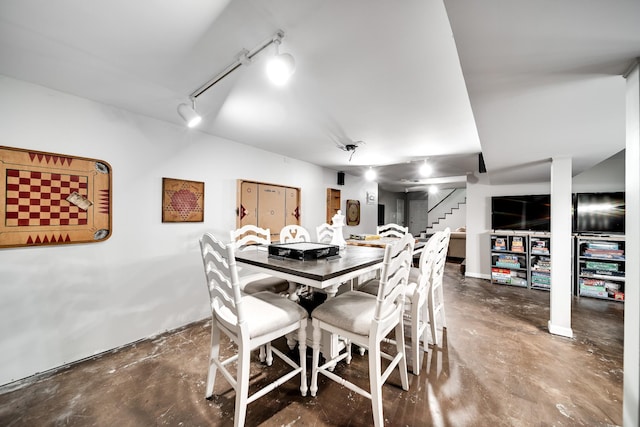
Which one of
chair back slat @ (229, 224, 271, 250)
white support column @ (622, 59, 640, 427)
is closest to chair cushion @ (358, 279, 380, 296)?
chair back slat @ (229, 224, 271, 250)

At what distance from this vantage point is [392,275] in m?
1.41

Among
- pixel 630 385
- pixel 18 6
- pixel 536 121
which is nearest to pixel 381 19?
pixel 536 121

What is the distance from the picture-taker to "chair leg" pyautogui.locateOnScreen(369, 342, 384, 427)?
4.08ft

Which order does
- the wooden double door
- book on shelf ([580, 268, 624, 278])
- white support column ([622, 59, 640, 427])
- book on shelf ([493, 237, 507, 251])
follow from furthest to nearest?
book on shelf ([493, 237, 507, 251]), book on shelf ([580, 268, 624, 278]), the wooden double door, white support column ([622, 59, 640, 427])

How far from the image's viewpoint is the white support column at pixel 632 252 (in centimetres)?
90

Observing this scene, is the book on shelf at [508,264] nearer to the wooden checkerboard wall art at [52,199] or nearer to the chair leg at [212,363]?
the chair leg at [212,363]

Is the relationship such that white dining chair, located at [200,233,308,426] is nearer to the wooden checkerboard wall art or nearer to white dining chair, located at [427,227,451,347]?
white dining chair, located at [427,227,451,347]

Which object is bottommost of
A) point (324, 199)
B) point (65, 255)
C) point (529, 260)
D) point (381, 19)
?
point (529, 260)

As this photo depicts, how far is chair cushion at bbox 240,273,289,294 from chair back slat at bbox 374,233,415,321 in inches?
38.8

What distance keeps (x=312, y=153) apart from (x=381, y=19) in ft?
8.28

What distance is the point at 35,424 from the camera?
138 cm

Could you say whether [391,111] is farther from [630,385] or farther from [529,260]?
[529,260]

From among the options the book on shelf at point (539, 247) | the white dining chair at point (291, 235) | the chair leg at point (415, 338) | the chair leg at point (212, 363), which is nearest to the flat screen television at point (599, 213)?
the book on shelf at point (539, 247)

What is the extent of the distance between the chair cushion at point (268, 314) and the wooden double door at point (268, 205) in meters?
1.72
